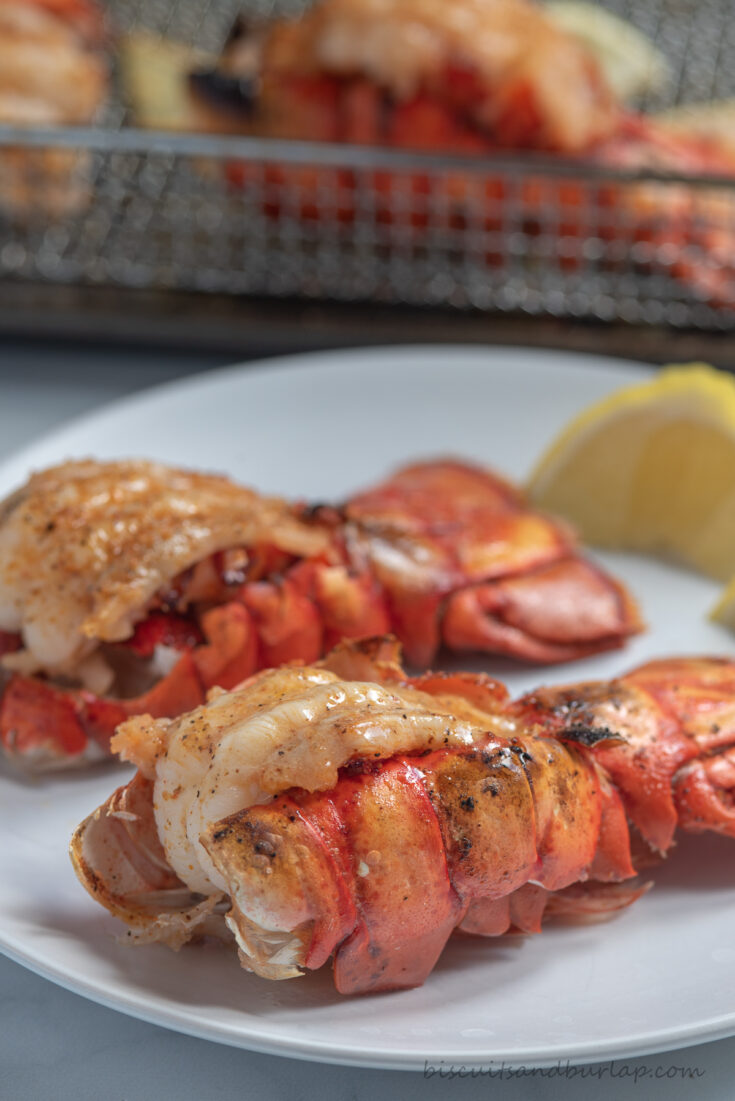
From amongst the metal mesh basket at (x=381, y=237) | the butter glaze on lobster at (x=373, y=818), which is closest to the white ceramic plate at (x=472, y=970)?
the butter glaze on lobster at (x=373, y=818)

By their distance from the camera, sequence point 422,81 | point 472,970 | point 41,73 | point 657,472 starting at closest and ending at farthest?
point 472,970
point 657,472
point 422,81
point 41,73

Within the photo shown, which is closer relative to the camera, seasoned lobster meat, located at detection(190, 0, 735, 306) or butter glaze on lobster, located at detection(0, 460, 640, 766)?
butter glaze on lobster, located at detection(0, 460, 640, 766)

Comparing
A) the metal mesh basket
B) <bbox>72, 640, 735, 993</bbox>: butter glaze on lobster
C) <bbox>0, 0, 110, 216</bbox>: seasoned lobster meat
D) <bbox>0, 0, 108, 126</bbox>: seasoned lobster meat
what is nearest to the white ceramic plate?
<bbox>72, 640, 735, 993</bbox>: butter glaze on lobster

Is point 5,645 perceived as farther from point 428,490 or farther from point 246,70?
point 246,70

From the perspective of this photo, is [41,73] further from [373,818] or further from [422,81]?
[373,818]

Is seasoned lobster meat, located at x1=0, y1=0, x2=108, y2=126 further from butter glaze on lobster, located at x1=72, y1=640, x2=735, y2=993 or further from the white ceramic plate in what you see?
butter glaze on lobster, located at x1=72, y1=640, x2=735, y2=993

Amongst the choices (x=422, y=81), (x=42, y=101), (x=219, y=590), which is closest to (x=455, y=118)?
(x=422, y=81)

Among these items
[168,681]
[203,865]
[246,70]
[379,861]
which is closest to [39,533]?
[168,681]
